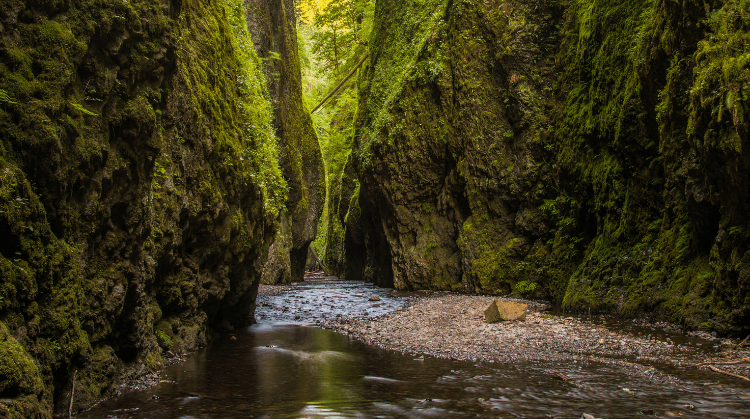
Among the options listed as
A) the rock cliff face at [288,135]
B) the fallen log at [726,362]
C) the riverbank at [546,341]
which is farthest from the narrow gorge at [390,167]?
the fallen log at [726,362]

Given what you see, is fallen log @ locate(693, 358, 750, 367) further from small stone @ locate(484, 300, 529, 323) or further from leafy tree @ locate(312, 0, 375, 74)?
leafy tree @ locate(312, 0, 375, 74)

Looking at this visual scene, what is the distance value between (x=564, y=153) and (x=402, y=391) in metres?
12.8

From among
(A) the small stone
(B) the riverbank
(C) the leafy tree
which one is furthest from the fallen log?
(C) the leafy tree

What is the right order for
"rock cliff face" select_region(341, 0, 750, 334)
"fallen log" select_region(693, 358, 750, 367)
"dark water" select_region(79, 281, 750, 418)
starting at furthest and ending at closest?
"rock cliff face" select_region(341, 0, 750, 334), "fallen log" select_region(693, 358, 750, 367), "dark water" select_region(79, 281, 750, 418)

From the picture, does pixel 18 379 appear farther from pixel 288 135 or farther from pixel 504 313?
pixel 288 135

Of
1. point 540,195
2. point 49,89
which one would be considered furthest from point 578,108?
point 49,89

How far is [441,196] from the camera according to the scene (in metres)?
22.2

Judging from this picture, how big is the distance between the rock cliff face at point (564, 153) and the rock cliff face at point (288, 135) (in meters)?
4.02

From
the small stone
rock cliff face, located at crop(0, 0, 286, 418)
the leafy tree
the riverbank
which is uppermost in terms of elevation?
the leafy tree

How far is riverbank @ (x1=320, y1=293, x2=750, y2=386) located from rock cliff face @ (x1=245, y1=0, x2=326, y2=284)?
49.4 ft

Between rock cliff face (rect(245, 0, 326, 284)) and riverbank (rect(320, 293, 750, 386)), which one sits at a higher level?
rock cliff face (rect(245, 0, 326, 284))

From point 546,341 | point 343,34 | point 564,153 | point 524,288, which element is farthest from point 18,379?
point 343,34

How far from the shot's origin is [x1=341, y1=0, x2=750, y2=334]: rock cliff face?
9062mm

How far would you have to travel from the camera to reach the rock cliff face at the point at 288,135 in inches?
949
